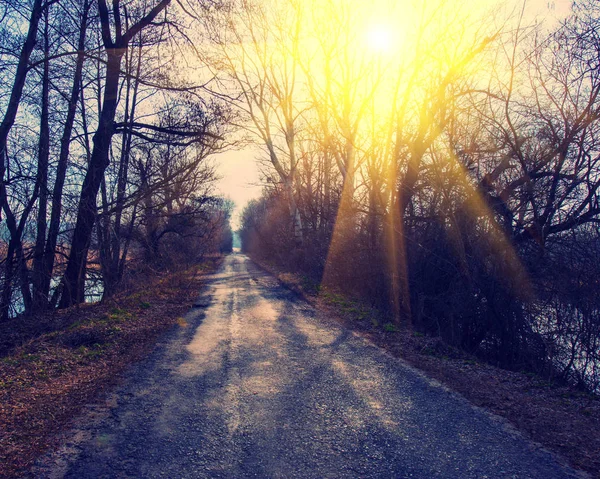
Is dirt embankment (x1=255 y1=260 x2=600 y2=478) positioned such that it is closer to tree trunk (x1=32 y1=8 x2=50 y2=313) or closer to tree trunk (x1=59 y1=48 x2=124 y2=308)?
tree trunk (x1=59 y1=48 x2=124 y2=308)

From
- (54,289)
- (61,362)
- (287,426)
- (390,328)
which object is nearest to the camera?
(287,426)

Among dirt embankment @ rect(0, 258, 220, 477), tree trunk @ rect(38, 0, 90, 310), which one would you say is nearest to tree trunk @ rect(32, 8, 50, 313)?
tree trunk @ rect(38, 0, 90, 310)

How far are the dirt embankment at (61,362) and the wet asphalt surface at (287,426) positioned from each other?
284mm

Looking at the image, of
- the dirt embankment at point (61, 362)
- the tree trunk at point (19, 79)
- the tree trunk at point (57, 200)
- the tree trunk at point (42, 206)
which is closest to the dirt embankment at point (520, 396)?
the dirt embankment at point (61, 362)

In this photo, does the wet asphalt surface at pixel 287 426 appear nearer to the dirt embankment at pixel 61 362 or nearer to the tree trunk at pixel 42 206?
the dirt embankment at pixel 61 362

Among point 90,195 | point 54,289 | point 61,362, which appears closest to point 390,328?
point 61,362

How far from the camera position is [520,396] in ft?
18.3

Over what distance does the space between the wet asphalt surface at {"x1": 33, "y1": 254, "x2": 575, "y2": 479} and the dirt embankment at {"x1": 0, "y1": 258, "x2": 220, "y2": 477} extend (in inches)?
11.2

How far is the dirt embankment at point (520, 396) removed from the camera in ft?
13.7

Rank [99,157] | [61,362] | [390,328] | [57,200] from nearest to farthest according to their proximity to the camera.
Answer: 1. [61,362]
2. [390,328]
3. [57,200]
4. [99,157]

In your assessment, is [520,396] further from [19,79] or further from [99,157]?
[19,79]

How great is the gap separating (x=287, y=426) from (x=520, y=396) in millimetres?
3068

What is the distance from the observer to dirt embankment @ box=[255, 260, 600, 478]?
417 centimetres

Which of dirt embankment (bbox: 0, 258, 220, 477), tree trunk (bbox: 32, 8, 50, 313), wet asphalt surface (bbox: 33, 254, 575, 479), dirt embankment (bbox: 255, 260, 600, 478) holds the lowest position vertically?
dirt embankment (bbox: 0, 258, 220, 477)
